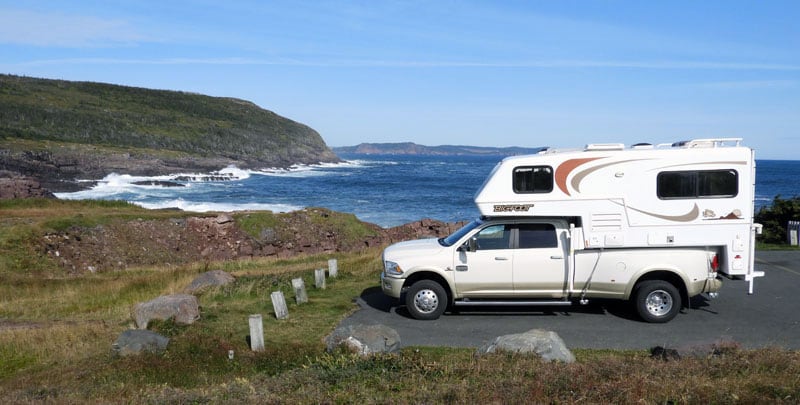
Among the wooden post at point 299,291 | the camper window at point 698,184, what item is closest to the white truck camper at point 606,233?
the camper window at point 698,184

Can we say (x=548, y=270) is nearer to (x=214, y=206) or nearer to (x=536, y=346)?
(x=536, y=346)

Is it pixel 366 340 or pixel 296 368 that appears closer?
pixel 296 368

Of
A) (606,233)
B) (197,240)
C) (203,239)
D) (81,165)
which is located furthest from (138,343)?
(81,165)

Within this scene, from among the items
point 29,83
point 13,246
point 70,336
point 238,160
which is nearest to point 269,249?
point 13,246

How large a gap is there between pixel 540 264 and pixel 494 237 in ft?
3.29

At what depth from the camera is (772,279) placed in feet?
52.4

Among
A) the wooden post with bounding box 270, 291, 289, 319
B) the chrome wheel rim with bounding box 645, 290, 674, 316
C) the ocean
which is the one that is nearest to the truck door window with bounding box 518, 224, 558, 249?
the chrome wheel rim with bounding box 645, 290, 674, 316

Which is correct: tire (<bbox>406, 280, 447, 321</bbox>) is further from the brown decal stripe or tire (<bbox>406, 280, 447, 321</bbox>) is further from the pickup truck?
the brown decal stripe

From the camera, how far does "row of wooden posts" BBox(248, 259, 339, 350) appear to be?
10.7 m

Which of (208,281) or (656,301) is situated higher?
(656,301)

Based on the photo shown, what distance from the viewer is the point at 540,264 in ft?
39.5

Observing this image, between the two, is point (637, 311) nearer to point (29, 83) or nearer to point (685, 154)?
point (685, 154)

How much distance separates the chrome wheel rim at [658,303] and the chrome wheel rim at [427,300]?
13.2 ft

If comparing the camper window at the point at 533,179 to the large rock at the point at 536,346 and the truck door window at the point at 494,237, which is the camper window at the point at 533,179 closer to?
the truck door window at the point at 494,237
